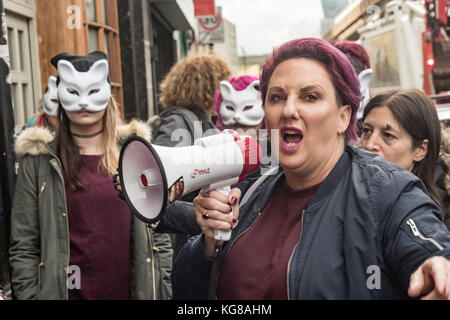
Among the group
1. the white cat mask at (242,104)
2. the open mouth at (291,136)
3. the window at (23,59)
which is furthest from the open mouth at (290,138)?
the window at (23,59)

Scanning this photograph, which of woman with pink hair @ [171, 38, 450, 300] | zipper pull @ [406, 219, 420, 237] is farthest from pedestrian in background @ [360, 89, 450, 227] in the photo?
zipper pull @ [406, 219, 420, 237]

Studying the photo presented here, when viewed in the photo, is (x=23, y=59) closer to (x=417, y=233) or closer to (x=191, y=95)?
(x=191, y=95)

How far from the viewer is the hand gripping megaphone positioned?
1.76 m

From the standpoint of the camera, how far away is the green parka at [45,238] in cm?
311

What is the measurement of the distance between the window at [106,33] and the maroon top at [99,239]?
147 inches

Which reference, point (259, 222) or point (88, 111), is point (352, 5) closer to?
point (88, 111)

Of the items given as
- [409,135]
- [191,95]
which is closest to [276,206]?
[409,135]

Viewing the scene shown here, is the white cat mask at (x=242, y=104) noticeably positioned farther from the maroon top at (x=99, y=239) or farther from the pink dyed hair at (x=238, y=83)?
the maroon top at (x=99, y=239)

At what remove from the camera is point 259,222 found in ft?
6.31

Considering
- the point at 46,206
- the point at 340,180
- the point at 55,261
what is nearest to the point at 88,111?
the point at 46,206

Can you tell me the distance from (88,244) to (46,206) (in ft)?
1.11

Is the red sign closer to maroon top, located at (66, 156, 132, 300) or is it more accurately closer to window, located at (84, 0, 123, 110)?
window, located at (84, 0, 123, 110)

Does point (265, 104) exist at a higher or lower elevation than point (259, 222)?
Answer: higher

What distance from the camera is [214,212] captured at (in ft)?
6.21
